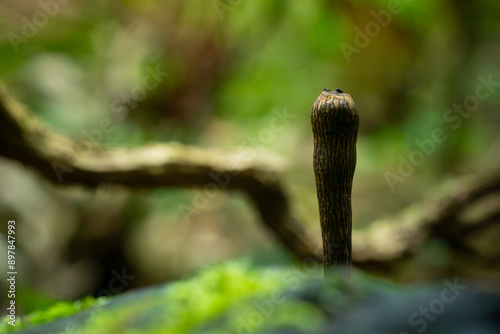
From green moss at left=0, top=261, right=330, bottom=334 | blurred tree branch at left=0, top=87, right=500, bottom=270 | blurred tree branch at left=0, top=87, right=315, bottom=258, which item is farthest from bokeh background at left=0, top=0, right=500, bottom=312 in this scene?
green moss at left=0, top=261, right=330, bottom=334

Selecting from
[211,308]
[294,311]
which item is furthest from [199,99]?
[294,311]

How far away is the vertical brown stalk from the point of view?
1249mm

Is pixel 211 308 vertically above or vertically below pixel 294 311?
below

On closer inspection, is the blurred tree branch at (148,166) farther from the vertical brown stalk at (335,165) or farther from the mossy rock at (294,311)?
the vertical brown stalk at (335,165)

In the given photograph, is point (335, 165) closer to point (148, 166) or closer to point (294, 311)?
point (294, 311)

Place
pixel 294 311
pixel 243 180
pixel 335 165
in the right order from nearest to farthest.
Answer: pixel 294 311
pixel 335 165
pixel 243 180

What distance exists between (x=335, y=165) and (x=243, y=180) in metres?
1.69

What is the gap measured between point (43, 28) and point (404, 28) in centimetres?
317

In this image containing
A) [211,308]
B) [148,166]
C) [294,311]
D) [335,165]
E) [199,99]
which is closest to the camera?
[294,311]

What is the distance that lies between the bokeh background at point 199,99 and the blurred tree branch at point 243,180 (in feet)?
3.45

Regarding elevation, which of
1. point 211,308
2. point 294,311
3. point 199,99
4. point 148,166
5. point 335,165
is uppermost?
point 335,165

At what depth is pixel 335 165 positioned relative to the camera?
1.29 m

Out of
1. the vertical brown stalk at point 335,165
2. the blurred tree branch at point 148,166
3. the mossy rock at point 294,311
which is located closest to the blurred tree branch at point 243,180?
the blurred tree branch at point 148,166

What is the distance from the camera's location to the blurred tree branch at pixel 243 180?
8.42 ft
